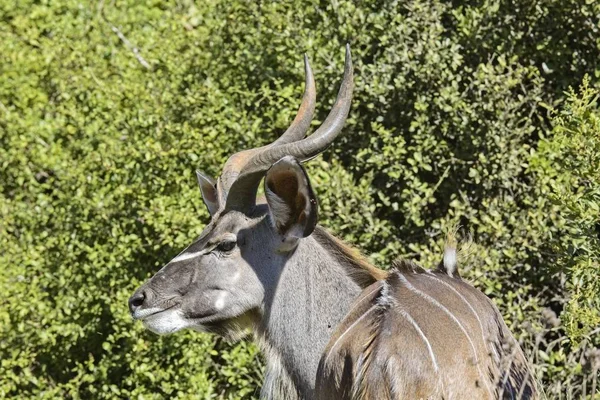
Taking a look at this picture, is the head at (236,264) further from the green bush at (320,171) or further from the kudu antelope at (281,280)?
the green bush at (320,171)

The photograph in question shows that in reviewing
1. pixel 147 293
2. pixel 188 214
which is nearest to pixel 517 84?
pixel 188 214

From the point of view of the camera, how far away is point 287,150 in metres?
4.14

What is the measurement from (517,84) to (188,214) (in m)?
2.04

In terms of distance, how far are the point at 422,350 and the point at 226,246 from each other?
1.26 meters

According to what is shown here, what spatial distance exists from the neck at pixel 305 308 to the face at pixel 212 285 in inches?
3.8

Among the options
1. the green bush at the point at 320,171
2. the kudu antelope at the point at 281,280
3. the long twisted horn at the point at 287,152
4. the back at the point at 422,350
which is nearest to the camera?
the back at the point at 422,350

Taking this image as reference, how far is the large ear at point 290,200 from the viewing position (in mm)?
4043

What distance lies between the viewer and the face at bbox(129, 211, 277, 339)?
168 inches

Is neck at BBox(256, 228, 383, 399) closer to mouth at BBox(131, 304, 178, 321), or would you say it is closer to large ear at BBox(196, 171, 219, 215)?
mouth at BBox(131, 304, 178, 321)

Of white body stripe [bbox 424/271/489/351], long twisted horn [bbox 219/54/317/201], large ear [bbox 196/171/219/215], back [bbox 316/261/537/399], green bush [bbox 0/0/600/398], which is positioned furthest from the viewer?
green bush [bbox 0/0/600/398]

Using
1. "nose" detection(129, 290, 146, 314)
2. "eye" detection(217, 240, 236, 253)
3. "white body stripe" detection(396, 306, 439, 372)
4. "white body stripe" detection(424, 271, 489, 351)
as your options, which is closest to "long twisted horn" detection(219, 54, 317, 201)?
"eye" detection(217, 240, 236, 253)

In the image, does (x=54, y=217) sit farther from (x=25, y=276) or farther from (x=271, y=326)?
(x=271, y=326)

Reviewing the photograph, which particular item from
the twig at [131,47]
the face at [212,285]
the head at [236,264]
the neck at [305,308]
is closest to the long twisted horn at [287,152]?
the head at [236,264]

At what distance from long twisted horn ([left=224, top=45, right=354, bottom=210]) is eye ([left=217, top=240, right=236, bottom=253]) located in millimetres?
160
